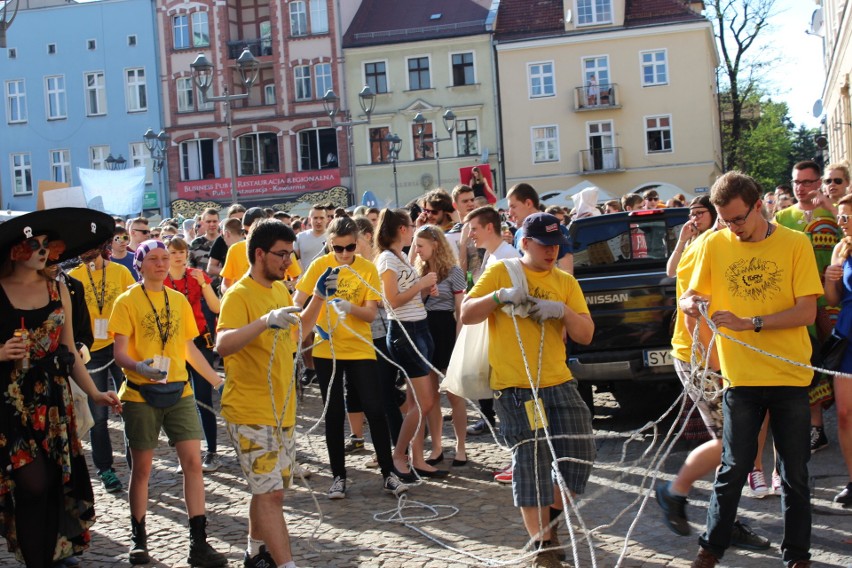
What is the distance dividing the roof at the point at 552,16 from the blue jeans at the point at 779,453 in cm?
3939

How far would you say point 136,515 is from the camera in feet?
20.3

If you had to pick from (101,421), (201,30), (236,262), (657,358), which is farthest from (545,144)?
(101,421)

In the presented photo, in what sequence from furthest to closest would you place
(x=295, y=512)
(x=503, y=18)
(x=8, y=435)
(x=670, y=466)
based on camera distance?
1. (x=503, y=18)
2. (x=670, y=466)
3. (x=295, y=512)
4. (x=8, y=435)

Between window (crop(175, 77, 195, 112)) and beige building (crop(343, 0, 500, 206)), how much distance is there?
7143mm

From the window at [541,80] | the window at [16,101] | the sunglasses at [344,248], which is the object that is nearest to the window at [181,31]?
the window at [16,101]

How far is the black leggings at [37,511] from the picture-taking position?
17.6ft

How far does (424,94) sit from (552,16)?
20.1 ft

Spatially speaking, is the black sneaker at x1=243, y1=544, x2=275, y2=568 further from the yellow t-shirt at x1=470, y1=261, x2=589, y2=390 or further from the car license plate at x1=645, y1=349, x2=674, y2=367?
the car license plate at x1=645, y1=349, x2=674, y2=367

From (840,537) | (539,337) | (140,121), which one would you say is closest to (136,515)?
(539,337)

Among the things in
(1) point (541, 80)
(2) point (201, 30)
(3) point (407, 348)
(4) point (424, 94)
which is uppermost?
(2) point (201, 30)

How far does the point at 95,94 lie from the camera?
158 feet

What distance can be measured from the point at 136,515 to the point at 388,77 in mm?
39254

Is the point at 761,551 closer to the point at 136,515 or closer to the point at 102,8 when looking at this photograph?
the point at 136,515

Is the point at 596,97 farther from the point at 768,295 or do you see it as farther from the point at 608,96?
the point at 768,295
